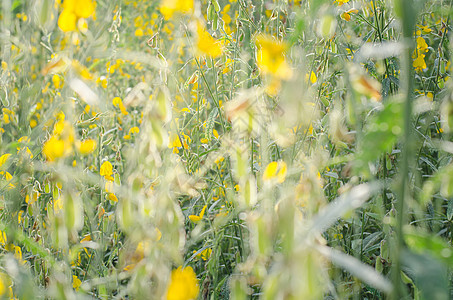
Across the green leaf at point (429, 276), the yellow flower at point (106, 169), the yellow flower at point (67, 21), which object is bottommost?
the yellow flower at point (106, 169)

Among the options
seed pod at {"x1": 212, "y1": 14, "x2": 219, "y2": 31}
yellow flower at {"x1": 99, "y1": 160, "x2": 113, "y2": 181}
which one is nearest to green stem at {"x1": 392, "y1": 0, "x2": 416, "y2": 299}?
seed pod at {"x1": 212, "y1": 14, "x2": 219, "y2": 31}

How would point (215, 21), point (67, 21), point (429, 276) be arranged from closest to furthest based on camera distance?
point (429, 276) → point (67, 21) → point (215, 21)

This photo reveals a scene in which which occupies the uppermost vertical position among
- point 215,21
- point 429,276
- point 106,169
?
point 215,21

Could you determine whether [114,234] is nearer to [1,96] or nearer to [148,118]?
[1,96]

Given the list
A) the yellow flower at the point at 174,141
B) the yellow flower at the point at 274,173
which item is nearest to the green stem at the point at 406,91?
the yellow flower at the point at 274,173

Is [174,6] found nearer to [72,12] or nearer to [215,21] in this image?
[72,12]

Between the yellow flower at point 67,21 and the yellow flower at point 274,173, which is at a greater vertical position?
the yellow flower at point 67,21

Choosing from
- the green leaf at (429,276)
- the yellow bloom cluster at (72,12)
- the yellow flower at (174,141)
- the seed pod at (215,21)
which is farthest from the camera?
the seed pod at (215,21)

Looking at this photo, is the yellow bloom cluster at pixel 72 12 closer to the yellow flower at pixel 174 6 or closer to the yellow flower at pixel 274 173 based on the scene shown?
the yellow flower at pixel 174 6

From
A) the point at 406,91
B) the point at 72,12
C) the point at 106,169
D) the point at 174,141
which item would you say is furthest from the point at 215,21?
the point at 406,91

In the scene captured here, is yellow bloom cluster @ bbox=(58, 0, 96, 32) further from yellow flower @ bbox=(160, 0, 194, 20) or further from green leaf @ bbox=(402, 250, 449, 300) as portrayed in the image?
green leaf @ bbox=(402, 250, 449, 300)

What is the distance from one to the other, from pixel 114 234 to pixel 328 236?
530 millimetres

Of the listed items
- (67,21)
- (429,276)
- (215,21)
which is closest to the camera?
(429,276)

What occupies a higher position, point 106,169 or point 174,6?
point 174,6
